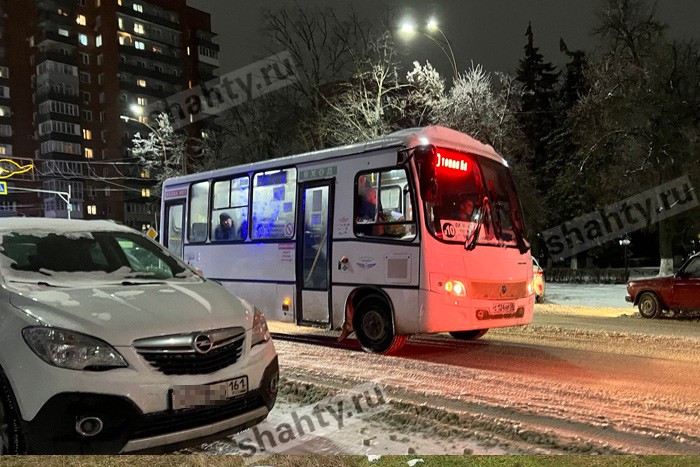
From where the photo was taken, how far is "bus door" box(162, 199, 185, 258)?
1440cm

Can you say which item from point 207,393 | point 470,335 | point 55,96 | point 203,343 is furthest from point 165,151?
point 55,96

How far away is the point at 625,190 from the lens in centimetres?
2867

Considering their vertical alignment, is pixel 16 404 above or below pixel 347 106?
below

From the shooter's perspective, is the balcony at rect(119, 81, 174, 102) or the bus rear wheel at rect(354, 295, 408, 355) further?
the balcony at rect(119, 81, 174, 102)

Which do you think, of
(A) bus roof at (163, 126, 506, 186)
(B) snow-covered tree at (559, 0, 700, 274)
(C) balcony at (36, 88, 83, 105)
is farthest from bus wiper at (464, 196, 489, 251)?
(C) balcony at (36, 88, 83, 105)

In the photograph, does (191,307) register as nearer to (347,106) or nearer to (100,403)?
(100,403)

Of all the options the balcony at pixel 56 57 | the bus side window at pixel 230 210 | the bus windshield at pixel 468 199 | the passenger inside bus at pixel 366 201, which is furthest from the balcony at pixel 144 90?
the bus windshield at pixel 468 199

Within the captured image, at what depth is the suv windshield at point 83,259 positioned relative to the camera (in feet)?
16.8

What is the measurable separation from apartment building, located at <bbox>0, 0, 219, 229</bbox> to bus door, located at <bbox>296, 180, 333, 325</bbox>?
65.9m

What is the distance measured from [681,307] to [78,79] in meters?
79.2

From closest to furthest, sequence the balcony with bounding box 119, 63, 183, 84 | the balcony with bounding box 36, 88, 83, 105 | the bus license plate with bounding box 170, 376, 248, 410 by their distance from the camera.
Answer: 1. the bus license plate with bounding box 170, 376, 248, 410
2. the balcony with bounding box 36, 88, 83, 105
3. the balcony with bounding box 119, 63, 183, 84

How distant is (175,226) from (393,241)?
7227mm

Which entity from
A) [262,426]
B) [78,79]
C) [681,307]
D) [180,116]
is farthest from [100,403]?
[78,79]

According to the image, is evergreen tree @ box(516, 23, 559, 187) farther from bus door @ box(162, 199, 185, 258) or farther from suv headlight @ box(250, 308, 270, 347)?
suv headlight @ box(250, 308, 270, 347)
